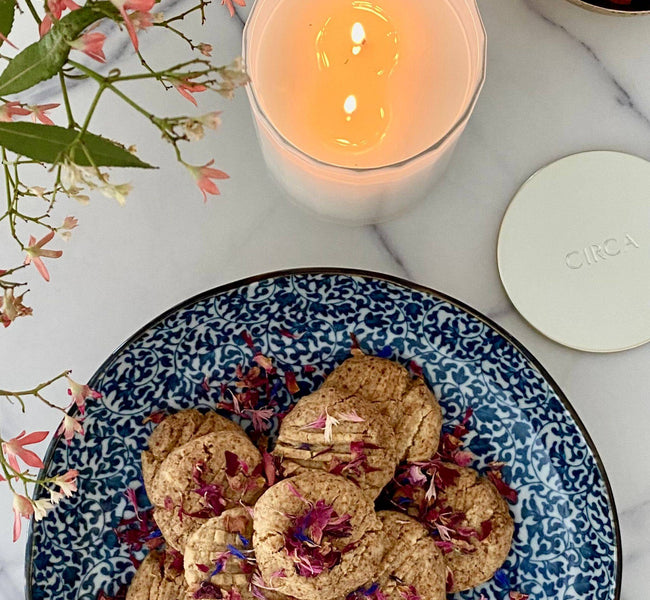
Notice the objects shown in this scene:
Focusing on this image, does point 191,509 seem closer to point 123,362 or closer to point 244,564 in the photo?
point 244,564

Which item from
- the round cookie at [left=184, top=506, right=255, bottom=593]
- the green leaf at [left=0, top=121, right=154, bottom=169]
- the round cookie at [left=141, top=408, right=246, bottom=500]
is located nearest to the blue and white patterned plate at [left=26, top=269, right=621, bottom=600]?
the round cookie at [left=141, top=408, right=246, bottom=500]

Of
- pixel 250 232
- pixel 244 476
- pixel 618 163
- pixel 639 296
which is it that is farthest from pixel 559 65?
pixel 244 476

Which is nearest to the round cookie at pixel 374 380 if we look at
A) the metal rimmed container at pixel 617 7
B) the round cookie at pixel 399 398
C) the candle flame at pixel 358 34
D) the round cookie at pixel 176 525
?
the round cookie at pixel 399 398

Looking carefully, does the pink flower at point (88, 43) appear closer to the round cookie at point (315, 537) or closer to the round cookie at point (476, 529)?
the round cookie at point (315, 537)

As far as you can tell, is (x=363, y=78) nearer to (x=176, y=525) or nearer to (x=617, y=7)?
(x=617, y=7)

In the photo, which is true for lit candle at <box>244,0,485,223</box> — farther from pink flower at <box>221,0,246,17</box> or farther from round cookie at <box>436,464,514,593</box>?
round cookie at <box>436,464,514,593</box>

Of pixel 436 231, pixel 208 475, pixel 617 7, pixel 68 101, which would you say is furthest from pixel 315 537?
pixel 617 7
